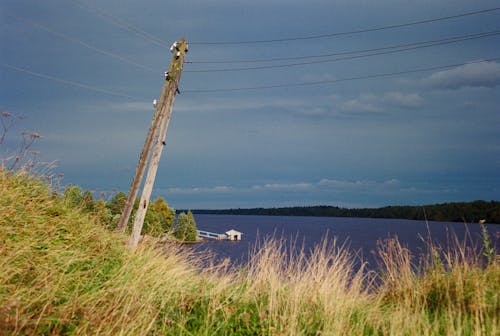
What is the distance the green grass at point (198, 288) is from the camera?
5.84m

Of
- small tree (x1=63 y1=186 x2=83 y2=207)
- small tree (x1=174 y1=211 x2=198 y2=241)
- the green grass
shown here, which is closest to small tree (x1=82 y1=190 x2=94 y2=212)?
small tree (x1=63 y1=186 x2=83 y2=207)

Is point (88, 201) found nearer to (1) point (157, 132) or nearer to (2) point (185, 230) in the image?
(2) point (185, 230)

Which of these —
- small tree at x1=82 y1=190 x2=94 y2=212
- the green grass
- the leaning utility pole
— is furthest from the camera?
the leaning utility pole

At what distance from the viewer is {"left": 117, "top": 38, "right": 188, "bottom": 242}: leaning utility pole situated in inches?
494

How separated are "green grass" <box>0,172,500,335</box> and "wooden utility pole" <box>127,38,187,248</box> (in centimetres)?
229

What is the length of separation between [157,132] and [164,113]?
0.54 metres

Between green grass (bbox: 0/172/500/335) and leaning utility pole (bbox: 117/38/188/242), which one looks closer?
green grass (bbox: 0/172/500/335)

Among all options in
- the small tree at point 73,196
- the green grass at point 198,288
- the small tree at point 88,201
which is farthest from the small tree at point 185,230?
the small tree at point 73,196

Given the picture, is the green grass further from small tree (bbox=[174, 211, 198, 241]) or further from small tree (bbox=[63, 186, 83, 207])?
small tree (bbox=[174, 211, 198, 241])

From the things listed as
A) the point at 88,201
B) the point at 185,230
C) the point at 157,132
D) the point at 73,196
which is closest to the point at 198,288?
the point at 185,230

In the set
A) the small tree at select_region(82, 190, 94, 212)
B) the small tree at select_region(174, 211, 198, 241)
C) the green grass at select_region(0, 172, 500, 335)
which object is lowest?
the green grass at select_region(0, 172, 500, 335)

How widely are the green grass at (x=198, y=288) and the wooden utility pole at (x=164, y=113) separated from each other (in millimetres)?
2291

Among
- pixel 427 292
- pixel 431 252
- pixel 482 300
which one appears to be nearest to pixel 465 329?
pixel 482 300

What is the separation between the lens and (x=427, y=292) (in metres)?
8.90
